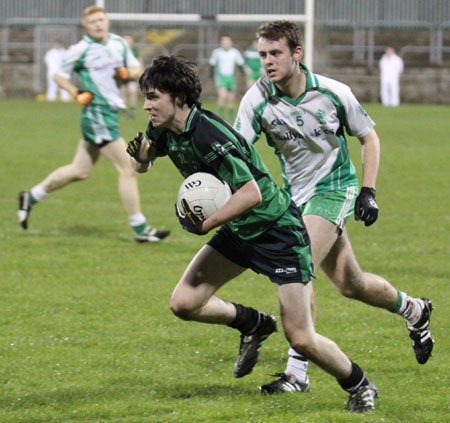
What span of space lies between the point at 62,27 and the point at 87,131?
3143 centimetres

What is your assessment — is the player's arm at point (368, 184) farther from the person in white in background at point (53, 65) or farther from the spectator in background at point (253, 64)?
the person in white in background at point (53, 65)

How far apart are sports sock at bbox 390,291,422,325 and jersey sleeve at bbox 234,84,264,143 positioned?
134 centimetres

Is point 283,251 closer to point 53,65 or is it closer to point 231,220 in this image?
point 231,220

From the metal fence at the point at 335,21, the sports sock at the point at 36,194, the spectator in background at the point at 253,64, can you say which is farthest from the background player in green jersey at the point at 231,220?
the metal fence at the point at 335,21

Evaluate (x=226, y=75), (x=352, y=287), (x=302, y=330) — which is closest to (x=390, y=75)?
(x=226, y=75)

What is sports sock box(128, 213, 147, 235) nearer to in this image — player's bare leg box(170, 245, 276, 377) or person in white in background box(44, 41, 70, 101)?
player's bare leg box(170, 245, 276, 377)

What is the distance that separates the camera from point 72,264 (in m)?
9.27

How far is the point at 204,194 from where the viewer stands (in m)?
4.76

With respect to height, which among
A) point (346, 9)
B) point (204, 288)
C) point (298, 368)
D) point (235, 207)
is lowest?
point (298, 368)

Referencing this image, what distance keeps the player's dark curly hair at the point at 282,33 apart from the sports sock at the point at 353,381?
6.08ft

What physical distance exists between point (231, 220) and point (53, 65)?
34.5 meters

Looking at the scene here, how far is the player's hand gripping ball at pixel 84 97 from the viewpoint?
406 inches

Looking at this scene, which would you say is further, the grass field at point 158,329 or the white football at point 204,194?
the grass field at point 158,329

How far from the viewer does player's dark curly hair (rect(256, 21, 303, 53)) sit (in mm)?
5621
